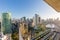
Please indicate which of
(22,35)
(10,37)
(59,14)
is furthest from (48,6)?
(10,37)

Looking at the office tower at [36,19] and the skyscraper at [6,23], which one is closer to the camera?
the skyscraper at [6,23]

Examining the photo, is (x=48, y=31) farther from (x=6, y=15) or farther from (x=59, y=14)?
(x=6, y=15)

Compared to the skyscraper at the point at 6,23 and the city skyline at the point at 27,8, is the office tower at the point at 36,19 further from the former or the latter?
the skyscraper at the point at 6,23

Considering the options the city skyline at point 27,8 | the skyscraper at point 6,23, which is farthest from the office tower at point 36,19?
the skyscraper at point 6,23

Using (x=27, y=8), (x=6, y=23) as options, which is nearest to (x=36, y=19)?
(x=27, y=8)

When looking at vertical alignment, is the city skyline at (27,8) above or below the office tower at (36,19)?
above

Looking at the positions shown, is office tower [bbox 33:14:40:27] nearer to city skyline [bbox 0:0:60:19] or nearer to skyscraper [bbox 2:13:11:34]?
city skyline [bbox 0:0:60:19]

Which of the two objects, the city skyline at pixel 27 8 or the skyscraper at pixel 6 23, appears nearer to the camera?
the skyscraper at pixel 6 23

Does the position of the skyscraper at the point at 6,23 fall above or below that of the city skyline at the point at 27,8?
below

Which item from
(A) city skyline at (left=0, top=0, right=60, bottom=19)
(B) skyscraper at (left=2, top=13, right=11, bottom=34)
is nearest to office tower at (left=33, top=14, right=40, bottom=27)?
(A) city skyline at (left=0, top=0, right=60, bottom=19)
